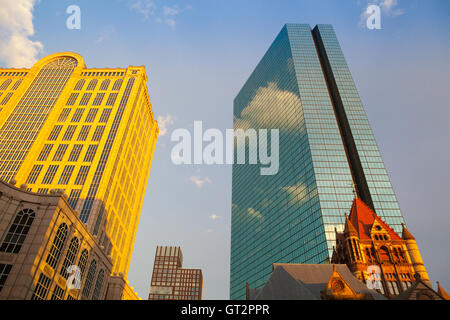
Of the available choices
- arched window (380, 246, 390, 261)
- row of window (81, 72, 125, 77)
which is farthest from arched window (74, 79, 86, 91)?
arched window (380, 246, 390, 261)

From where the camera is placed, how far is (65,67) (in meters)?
112

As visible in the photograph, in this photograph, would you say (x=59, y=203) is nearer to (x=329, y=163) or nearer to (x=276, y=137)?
(x=329, y=163)

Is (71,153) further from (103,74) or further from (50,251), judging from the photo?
(50,251)

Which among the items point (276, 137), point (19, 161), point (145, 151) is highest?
point (276, 137)

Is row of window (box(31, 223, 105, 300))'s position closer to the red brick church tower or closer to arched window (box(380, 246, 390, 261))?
the red brick church tower

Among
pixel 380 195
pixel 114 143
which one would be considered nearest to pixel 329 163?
pixel 380 195

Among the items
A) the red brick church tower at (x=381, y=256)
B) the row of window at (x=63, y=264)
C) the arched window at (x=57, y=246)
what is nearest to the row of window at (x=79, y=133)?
the row of window at (x=63, y=264)

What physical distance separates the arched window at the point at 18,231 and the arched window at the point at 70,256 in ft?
25.4

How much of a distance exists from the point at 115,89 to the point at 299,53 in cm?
8182

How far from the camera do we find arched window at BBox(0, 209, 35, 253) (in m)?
36.8

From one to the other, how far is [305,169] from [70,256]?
254 feet

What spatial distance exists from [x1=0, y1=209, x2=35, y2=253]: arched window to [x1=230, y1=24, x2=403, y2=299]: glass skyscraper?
225ft

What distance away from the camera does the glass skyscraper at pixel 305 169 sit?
304ft

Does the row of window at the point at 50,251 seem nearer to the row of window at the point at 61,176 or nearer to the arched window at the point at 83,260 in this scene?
the arched window at the point at 83,260
